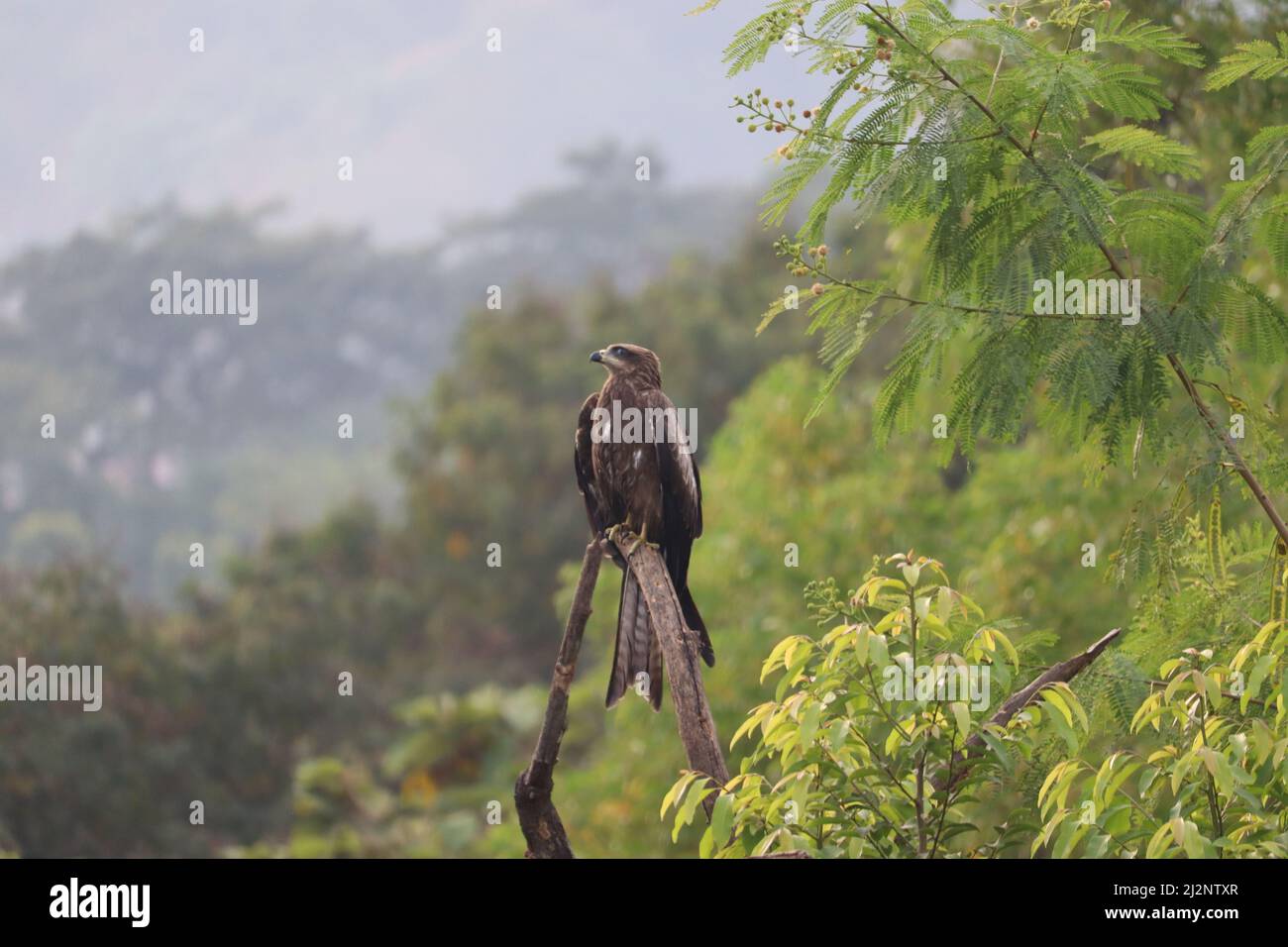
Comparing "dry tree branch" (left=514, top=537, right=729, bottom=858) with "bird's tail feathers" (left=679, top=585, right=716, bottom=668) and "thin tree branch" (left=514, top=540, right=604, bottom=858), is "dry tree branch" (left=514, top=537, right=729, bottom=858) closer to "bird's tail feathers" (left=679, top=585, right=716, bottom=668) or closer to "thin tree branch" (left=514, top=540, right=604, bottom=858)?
"thin tree branch" (left=514, top=540, right=604, bottom=858)

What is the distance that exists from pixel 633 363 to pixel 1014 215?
1883mm

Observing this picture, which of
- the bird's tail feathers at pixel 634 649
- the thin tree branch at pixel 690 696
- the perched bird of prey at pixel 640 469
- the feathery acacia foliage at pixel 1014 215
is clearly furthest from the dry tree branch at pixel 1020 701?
the perched bird of prey at pixel 640 469

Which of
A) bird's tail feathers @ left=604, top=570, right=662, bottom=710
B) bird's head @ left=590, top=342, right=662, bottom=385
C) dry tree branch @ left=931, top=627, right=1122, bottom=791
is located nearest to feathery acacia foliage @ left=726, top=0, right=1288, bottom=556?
dry tree branch @ left=931, top=627, right=1122, bottom=791

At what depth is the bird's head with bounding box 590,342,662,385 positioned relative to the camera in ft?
18.0

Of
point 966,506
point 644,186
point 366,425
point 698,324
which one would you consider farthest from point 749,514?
point 644,186

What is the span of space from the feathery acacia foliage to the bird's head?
1.36 m

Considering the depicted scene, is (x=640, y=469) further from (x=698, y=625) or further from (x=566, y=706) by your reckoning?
(x=566, y=706)

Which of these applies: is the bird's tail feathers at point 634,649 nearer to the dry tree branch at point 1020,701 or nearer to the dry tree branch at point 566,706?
the dry tree branch at point 566,706

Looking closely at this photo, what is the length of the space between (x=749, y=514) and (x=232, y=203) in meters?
54.6

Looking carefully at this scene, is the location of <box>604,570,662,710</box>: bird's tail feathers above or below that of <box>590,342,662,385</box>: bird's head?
below

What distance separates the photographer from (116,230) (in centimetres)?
5719

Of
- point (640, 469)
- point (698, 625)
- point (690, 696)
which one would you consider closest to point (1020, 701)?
point (690, 696)

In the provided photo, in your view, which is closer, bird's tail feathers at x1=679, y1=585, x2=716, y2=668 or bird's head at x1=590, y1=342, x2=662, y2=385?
bird's tail feathers at x1=679, y1=585, x2=716, y2=668

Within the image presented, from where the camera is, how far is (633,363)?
18.2ft
